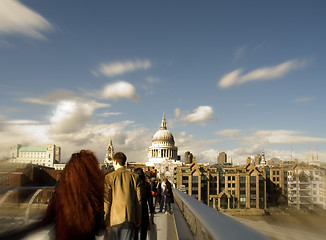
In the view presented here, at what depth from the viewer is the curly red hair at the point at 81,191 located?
279cm

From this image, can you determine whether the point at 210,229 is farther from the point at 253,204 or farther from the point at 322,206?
the point at 253,204

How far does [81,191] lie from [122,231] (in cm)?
87

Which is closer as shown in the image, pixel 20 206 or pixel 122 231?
pixel 122 231

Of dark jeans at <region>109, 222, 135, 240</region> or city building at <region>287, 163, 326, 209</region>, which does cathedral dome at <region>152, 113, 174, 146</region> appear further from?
city building at <region>287, 163, 326, 209</region>

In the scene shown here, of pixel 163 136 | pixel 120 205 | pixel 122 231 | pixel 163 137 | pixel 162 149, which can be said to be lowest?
pixel 122 231

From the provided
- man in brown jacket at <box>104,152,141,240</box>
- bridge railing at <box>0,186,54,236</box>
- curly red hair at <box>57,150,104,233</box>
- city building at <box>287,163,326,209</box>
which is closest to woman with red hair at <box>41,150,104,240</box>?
curly red hair at <box>57,150,104,233</box>

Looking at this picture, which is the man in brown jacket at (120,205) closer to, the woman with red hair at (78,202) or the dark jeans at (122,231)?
the dark jeans at (122,231)

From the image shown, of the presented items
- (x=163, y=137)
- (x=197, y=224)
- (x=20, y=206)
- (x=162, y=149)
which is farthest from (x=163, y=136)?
(x=197, y=224)

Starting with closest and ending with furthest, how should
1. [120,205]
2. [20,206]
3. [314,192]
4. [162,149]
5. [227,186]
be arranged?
[314,192] < [120,205] < [20,206] < [227,186] < [162,149]

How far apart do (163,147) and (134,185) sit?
142 metres

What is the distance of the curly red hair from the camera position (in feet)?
9.16

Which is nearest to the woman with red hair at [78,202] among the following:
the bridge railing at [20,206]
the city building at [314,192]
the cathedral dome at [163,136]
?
the bridge railing at [20,206]

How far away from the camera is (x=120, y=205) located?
3.51 m

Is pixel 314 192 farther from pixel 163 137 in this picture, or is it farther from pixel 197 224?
pixel 163 137
